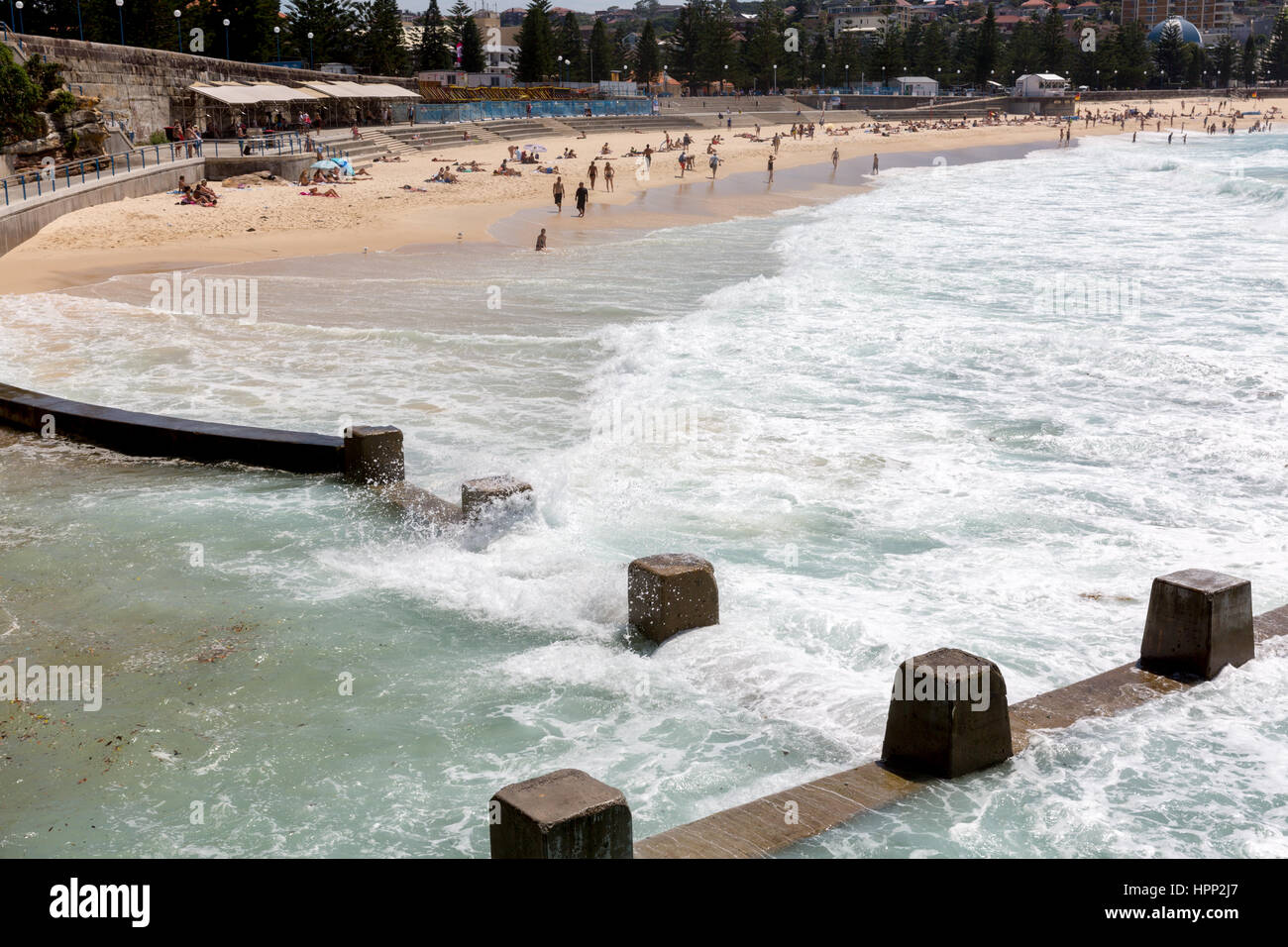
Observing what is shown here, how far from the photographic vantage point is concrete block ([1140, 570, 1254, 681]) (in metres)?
7.18

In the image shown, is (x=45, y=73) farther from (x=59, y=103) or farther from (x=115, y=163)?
(x=115, y=163)

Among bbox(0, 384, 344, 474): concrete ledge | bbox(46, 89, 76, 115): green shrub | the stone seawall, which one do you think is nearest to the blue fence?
the stone seawall

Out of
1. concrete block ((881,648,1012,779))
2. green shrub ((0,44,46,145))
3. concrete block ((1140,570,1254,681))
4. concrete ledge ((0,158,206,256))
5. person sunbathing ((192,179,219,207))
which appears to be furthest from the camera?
person sunbathing ((192,179,219,207))

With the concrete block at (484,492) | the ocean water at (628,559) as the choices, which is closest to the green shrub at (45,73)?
the ocean water at (628,559)

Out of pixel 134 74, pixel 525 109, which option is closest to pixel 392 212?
pixel 134 74

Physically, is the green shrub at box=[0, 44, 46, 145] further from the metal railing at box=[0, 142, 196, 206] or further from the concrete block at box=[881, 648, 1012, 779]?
the concrete block at box=[881, 648, 1012, 779]

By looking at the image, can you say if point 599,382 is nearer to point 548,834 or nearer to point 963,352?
point 963,352

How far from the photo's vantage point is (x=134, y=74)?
48.1 m

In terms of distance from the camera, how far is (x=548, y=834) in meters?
4.58

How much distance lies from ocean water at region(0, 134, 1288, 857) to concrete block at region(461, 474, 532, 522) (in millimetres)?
227

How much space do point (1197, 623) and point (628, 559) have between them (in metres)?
4.48

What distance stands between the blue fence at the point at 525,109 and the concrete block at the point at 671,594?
6710 centimetres
